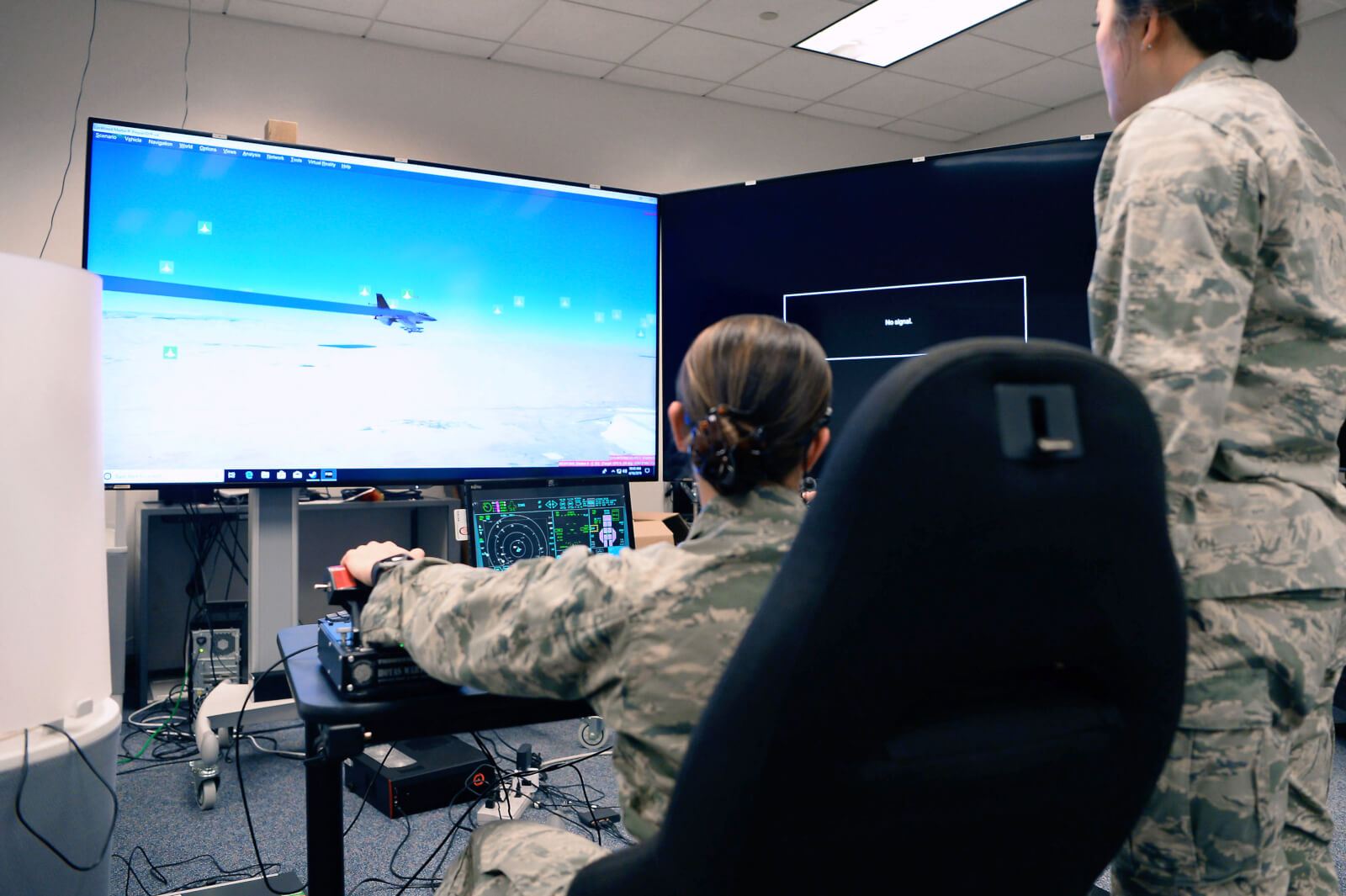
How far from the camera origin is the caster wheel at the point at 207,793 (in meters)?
2.22

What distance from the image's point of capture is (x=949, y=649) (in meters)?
0.56

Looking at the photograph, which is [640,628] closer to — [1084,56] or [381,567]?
[381,567]

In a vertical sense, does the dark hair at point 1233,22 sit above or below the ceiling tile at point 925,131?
below

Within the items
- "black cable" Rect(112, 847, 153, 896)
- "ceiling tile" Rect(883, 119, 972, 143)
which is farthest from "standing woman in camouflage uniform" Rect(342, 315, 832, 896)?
"ceiling tile" Rect(883, 119, 972, 143)

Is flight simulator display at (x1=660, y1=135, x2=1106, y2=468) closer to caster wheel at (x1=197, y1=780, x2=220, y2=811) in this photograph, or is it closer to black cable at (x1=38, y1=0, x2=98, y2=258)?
caster wheel at (x1=197, y1=780, x2=220, y2=811)

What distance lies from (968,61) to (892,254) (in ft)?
9.05

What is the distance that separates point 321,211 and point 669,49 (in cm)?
265

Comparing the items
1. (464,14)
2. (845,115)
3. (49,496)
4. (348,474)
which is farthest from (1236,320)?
(845,115)

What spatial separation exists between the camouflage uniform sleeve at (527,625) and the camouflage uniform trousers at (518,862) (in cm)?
18

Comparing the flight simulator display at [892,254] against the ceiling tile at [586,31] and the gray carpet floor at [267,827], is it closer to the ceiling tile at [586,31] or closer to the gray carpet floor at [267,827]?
the gray carpet floor at [267,827]

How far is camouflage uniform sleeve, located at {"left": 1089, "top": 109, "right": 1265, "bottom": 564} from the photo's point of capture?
34.5 inches

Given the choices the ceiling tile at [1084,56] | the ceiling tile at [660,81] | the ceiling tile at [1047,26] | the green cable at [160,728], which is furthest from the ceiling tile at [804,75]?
the green cable at [160,728]

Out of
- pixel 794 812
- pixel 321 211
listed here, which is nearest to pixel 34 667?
pixel 794 812

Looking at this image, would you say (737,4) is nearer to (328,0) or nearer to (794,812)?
(328,0)
